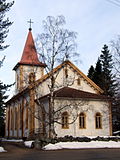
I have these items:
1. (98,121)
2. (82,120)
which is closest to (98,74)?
(98,121)

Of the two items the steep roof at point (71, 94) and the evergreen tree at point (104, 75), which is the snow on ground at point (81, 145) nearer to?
the steep roof at point (71, 94)

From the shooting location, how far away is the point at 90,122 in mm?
28672

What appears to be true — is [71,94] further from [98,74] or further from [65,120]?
[98,74]

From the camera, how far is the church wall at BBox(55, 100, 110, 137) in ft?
90.8

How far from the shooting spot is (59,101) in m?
28.0

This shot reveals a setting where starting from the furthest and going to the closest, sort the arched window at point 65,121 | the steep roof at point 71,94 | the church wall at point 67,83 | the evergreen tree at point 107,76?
the evergreen tree at point 107,76, the church wall at point 67,83, the steep roof at point 71,94, the arched window at point 65,121

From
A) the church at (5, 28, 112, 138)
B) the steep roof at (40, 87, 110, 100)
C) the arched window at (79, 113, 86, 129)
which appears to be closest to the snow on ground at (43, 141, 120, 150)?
the church at (5, 28, 112, 138)

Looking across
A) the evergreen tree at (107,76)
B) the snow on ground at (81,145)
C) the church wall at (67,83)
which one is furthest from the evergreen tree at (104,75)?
the snow on ground at (81,145)

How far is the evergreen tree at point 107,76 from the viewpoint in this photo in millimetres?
42094

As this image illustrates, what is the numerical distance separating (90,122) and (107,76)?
19161mm

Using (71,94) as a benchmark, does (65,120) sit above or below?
below

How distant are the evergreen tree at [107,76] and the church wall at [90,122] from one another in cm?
725

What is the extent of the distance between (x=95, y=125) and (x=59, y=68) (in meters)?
7.49

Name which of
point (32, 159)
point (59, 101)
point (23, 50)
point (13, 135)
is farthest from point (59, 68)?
point (32, 159)
